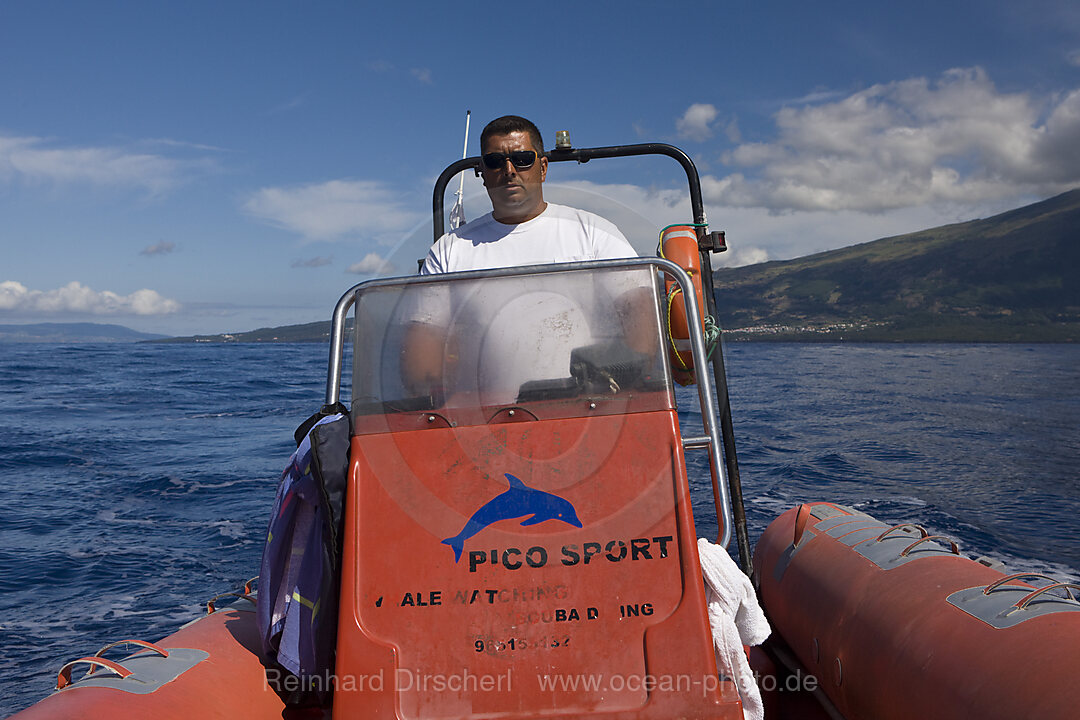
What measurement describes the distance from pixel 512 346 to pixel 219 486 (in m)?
8.48

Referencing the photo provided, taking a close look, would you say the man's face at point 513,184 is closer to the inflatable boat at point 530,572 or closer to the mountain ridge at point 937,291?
the inflatable boat at point 530,572

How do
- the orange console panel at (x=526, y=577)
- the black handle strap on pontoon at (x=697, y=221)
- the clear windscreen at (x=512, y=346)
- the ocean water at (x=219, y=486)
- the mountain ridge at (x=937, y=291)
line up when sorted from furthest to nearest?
1. the mountain ridge at (x=937, y=291)
2. the ocean water at (x=219, y=486)
3. the black handle strap on pontoon at (x=697, y=221)
4. the clear windscreen at (x=512, y=346)
5. the orange console panel at (x=526, y=577)

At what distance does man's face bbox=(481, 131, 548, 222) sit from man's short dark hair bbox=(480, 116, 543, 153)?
14 mm

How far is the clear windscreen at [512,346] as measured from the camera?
230 centimetres

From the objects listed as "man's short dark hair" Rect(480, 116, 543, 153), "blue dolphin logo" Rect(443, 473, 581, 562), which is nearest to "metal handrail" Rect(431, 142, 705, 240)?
"man's short dark hair" Rect(480, 116, 543, 153)

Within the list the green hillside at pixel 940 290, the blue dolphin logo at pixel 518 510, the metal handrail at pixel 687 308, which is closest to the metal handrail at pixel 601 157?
the metal handrail at pixel 687 308

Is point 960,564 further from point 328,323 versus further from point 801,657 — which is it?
point 328,323

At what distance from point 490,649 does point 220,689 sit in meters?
0.84

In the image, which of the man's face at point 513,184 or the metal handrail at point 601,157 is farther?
the metal handrail at point 601,157

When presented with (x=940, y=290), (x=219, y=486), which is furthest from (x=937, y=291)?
(x=219, y=486)

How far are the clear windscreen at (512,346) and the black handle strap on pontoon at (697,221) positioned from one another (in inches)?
→ 48.5

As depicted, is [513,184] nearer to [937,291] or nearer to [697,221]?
[697,221]

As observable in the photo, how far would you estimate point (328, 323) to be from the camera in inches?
106

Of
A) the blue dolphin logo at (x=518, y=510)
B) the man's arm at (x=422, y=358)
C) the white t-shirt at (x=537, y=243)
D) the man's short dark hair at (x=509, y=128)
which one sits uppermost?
the man's short dark hair at (x=509, y=128)
